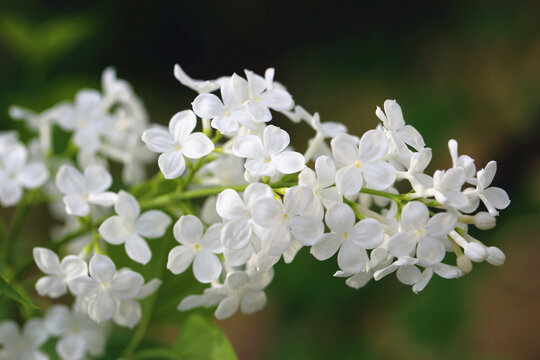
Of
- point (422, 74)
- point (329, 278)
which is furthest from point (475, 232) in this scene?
point (422, 74)

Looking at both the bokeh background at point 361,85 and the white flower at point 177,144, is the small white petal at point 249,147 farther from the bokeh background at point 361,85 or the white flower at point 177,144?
the bokeh background at point 361,85

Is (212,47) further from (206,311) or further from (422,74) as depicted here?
(206,311)

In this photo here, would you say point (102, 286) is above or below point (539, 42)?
above

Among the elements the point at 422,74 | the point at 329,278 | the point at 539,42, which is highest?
the point at 539,42

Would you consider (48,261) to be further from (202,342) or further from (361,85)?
(361,85)

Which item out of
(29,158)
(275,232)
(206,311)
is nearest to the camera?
(275,232)

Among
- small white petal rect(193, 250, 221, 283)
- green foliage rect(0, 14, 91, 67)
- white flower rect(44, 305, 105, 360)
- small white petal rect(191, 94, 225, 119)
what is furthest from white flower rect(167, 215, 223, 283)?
green foliage rect(0, 14, 91, 67)

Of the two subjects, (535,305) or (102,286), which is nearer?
(102,286)
